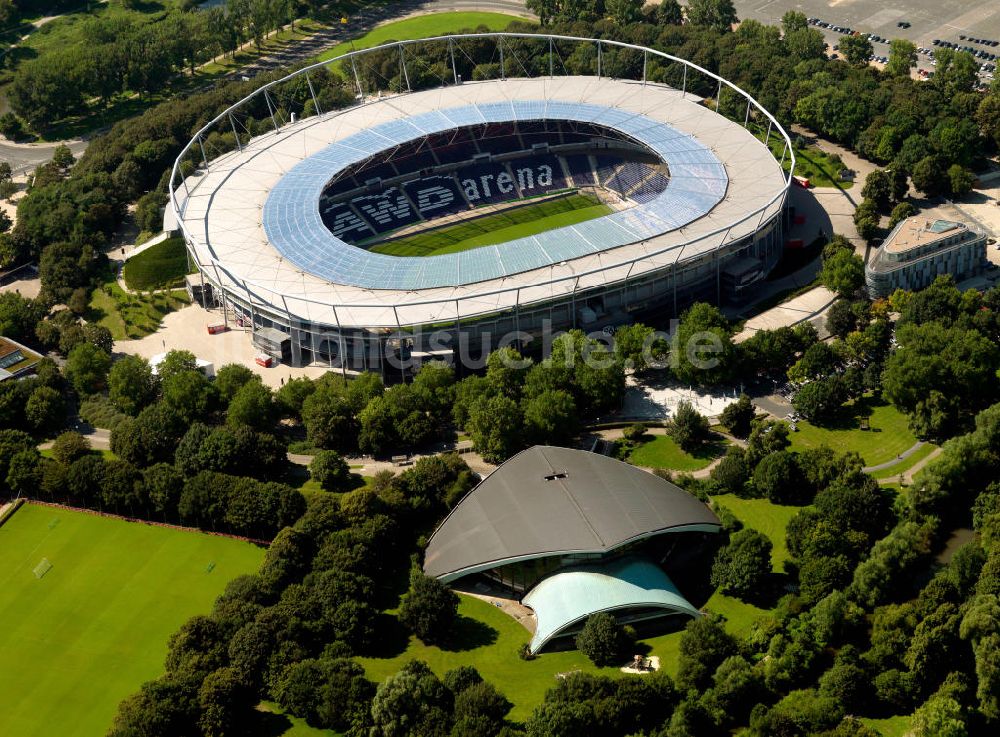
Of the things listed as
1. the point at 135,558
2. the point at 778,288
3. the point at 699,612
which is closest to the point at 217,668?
the point at 135,558

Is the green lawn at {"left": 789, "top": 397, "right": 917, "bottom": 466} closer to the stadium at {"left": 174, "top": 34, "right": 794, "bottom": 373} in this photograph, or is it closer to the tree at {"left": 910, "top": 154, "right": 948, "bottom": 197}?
the stadium at {"left": 174, "top": 34, "right": 794, "bottom": 373}

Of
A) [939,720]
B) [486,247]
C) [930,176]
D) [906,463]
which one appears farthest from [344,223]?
[939,720]

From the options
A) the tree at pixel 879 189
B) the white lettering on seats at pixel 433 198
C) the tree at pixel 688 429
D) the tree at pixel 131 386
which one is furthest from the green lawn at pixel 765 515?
the white lettering on seats at pixel 433 198

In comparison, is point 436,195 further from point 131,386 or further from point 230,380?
point 131,386

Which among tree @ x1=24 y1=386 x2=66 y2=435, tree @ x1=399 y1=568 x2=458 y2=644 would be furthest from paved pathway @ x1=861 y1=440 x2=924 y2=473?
tree @ x1=24 y1=386 x2=66 y2=435

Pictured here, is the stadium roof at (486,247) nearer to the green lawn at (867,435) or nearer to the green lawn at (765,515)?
the green lawn at (867,435)
